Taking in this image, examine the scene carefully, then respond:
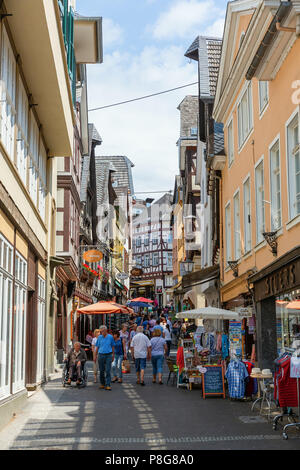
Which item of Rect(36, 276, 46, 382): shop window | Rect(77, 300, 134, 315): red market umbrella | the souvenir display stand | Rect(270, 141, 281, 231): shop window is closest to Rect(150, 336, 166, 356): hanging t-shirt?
Rect(36, 276, 46, 382): shop window

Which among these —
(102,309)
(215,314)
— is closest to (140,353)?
(215,314)

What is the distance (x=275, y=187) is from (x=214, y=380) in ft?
15.1

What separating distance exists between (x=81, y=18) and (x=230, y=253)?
8.61 meters

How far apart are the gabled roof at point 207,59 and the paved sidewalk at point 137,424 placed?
1686 centimetres

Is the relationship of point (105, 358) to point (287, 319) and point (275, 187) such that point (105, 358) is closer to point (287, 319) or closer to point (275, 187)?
point (287, 319)

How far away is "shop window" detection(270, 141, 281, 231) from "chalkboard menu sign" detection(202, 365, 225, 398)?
350 centimetres

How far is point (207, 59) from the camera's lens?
29.7m

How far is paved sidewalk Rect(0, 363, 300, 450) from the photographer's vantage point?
28.0ft

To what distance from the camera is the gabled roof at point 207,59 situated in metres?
28.3

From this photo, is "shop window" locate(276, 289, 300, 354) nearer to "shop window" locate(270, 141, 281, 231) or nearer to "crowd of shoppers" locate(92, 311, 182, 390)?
"shop window" locate(270, 141, 281, 231)

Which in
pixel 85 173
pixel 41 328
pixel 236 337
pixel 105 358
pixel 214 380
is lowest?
pixel 214 380

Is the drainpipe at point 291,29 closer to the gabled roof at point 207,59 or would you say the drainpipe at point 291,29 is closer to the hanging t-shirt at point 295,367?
the hanging t-shirt at point 295,367
